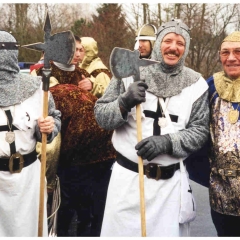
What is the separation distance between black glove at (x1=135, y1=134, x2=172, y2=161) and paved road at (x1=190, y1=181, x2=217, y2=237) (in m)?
2.16

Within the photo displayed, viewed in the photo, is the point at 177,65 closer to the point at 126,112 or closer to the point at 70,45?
the point at 126,112

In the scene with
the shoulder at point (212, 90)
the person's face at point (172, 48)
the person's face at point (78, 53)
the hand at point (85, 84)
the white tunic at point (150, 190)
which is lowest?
the white tunic at point (150, 190)

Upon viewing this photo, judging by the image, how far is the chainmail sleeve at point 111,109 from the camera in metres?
3.11

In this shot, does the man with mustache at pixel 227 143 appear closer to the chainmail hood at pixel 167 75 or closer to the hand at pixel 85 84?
the chainmail hood at pixel 167 75

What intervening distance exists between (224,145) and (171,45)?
0.75m

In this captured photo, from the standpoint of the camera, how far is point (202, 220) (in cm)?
547

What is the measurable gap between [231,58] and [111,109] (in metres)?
0.87

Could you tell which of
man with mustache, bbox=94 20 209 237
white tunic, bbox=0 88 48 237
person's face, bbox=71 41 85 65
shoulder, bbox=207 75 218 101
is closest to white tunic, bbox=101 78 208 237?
man with mustache, bbox=94 20 209 237

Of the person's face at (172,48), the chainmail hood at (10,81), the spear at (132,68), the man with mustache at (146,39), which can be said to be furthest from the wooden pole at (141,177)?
the man with mustache at (146,39)

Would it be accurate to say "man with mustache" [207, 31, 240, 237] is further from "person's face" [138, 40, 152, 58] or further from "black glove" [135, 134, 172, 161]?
"person's face" [138, 40, 152, 58]

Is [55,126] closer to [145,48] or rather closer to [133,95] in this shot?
[133,95]

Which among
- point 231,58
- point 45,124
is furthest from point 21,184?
point 231,58

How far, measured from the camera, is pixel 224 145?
320 centimetres

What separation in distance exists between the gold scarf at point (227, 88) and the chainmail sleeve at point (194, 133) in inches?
4.2
